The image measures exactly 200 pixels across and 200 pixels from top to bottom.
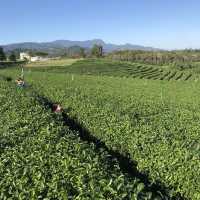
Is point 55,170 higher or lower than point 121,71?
higher

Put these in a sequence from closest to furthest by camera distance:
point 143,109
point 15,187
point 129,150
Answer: point 15,187, point 129,150, point 143,109

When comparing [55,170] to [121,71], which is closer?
[55,170]

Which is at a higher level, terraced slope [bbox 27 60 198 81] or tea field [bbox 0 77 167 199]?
tea field [bbox 0 77 167 199]

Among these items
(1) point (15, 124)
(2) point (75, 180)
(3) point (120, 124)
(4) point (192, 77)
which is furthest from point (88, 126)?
(4) point (192, 77)

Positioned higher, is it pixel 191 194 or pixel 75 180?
pixel 75 180

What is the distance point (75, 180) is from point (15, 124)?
6366 mm

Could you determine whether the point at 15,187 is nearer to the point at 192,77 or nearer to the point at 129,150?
the point at 129,150

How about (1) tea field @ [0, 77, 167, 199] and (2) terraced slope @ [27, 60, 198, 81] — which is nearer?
(1) tea field @ [0, 77, 167, 199]

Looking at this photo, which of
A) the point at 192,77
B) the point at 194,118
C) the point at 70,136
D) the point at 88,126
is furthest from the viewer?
the point at 192,77

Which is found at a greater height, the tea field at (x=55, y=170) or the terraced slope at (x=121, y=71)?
the tea field at (x=55, y=170)

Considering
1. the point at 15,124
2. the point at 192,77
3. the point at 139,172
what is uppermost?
the point at 15,124

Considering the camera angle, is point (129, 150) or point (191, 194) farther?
point (129, 150)

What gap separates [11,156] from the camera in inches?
414

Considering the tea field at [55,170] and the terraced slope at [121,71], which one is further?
the terraced slope at [121,71]
